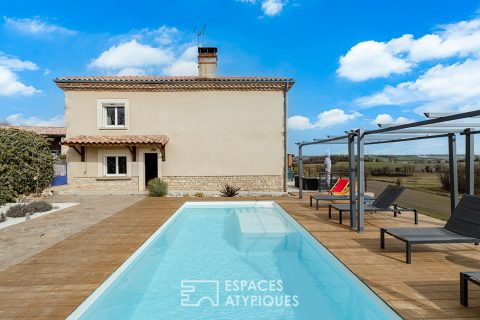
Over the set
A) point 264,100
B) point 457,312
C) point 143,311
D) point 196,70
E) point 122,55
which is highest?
point 122,55

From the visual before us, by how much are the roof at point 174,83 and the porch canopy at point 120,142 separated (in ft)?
9.72

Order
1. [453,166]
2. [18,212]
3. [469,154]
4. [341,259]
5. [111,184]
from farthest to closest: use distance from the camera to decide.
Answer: [111,184], [18,212], [453,166], [469,154], [341,259]

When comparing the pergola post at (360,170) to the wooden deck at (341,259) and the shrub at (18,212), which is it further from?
the shrub at (18,212)

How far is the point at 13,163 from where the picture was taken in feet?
46.9

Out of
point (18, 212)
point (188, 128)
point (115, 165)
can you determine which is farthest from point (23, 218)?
point (188, 128)

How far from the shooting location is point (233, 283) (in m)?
5.47

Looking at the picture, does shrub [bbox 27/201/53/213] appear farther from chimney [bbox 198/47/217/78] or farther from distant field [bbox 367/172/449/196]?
distant field [bbox 367/172/449/196]

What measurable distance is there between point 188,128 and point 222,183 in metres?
3.90

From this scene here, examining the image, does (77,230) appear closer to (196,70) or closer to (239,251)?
(239,251)

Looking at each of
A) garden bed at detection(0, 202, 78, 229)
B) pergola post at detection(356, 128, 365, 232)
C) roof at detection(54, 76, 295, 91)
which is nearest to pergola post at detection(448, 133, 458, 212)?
pergola post at detection(356, 128, 365, 232)

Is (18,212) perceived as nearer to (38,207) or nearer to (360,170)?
(38,207)

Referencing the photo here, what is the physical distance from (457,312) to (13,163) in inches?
677

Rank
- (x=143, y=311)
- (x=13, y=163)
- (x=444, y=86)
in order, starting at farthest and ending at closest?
(x=13, y=163), (x=444, y=86), (x=143, y=311)

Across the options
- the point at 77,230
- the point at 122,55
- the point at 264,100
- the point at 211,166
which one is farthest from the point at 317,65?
the point at 77,230
